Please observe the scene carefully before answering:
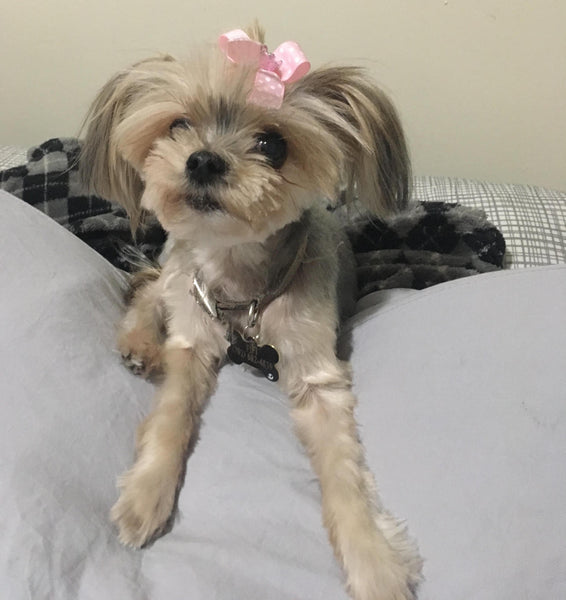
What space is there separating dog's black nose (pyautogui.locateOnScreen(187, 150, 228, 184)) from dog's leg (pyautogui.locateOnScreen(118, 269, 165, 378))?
0.39 metres

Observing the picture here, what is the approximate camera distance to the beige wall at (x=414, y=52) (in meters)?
1.87

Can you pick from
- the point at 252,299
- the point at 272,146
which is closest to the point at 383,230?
the point at 252,299

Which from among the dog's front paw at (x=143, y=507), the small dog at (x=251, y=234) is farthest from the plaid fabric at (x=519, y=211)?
the dog's front paw at (x=143, y=507)

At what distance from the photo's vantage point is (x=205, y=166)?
3.45 feet

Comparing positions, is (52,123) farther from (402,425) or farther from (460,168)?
(402,425)

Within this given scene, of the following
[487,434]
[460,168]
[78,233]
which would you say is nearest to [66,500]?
[487,434]

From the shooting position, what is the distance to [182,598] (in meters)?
0.81

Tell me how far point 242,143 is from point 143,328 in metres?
0.49

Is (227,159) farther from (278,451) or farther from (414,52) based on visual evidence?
(414,52)

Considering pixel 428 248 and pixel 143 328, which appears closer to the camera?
pixel 143 328

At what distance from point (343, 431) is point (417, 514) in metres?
0.24

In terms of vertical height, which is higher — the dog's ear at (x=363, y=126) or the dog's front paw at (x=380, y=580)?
the dog's ear at (x=363, y=126)

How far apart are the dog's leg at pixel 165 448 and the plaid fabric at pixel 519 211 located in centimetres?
97

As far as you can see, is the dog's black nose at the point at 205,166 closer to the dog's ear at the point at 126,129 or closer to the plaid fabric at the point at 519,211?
the dog's ear at the point at 126,129
